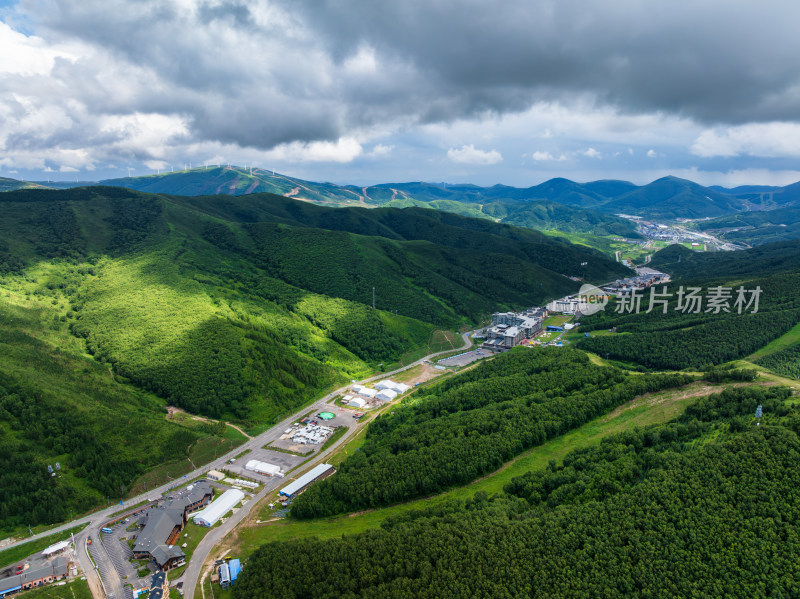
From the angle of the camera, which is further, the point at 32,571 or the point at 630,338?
the point at 630,338

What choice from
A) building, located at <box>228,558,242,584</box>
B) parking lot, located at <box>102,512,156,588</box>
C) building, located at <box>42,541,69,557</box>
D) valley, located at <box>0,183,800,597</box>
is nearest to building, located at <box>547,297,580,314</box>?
valley, located at <box>0,183,800,597</box>

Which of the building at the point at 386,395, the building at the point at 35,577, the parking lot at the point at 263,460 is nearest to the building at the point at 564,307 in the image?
the building at the point at 386,395

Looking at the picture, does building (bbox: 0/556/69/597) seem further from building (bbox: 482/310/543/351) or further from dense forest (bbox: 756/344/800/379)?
dense forest (bbox: 756/344/800/379)

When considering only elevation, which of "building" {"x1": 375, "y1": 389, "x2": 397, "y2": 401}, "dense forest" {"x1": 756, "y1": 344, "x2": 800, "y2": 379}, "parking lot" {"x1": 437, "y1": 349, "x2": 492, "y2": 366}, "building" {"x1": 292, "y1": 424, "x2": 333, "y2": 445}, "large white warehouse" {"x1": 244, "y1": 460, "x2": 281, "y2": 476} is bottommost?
"large white warehouse" {"x1": 244, "y1": 460, "x2": 281, "y2": 476}

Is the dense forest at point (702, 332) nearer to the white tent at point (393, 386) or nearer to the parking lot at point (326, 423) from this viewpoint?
the white tent at point (393, 386)

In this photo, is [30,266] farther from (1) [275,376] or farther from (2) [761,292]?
(2) [761,292]

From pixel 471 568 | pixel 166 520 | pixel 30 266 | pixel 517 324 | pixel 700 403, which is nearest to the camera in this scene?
pixel 471 568

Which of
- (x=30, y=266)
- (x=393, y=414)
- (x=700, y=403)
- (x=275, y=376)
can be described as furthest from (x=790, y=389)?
(x=30, y=266)
